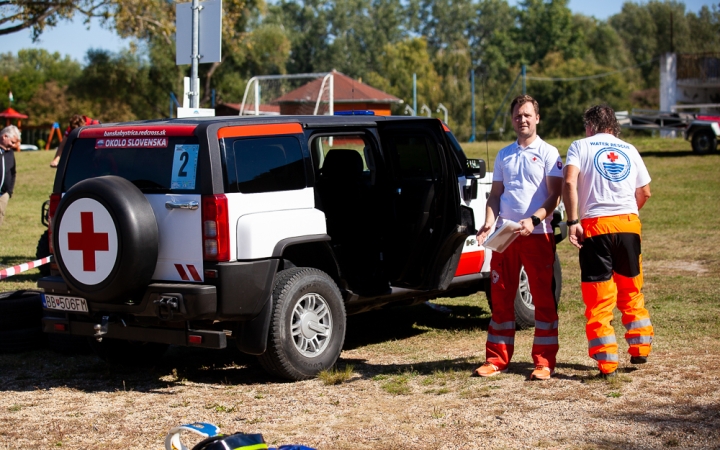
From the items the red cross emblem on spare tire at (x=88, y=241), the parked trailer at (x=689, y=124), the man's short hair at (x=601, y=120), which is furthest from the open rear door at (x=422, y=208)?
the parked trailer at (x=689, y=124)

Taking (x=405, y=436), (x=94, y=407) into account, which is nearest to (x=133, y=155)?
(x=94, y=407)

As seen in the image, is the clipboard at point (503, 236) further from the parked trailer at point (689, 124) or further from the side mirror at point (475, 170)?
the parked trailer at point (689, 124)

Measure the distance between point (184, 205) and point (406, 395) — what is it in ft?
6.35

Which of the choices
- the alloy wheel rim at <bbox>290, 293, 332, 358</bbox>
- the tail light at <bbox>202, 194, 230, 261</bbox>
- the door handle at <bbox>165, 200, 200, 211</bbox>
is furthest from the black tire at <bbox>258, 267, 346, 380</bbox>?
the door handle at <bbox>165, 200, 200, 211</bbox>

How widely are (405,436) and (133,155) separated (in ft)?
9.43

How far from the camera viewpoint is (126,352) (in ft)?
23.9

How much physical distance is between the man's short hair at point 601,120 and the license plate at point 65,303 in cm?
374

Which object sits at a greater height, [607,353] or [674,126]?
[674,126]

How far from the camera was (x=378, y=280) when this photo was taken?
752cm

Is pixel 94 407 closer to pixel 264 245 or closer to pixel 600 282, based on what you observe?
pixel 264 245

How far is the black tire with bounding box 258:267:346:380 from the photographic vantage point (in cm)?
633

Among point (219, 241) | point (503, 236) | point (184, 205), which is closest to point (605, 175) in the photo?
point (503, 236)

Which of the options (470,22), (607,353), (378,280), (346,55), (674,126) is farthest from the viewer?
(470,22)

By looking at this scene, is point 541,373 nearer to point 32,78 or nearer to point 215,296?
point 215,296
